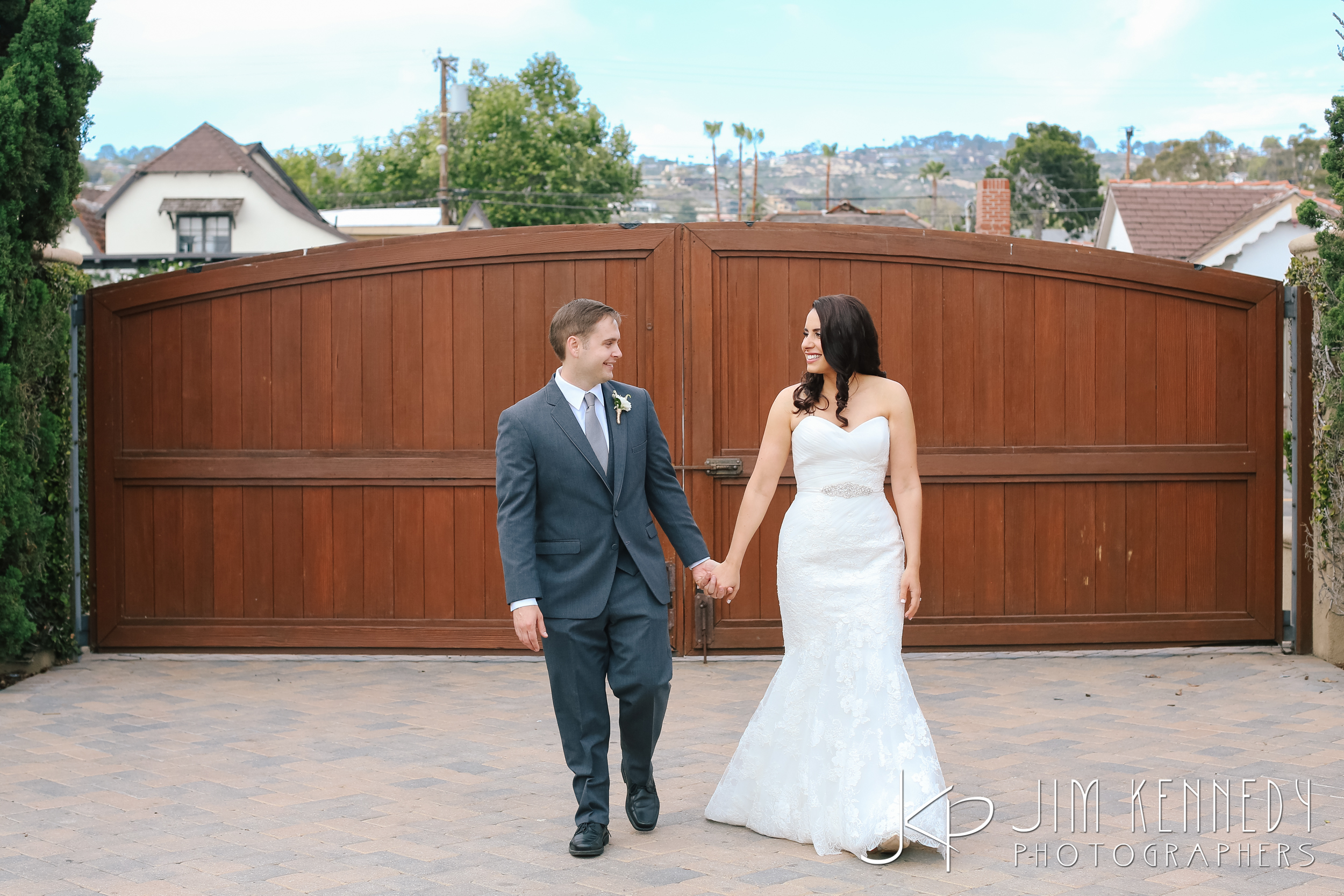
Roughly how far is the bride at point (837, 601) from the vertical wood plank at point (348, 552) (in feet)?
11.5

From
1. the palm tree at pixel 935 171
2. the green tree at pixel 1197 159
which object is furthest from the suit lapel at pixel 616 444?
the green tree at pixel 1197 159

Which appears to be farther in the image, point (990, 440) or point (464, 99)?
point (464, 99)

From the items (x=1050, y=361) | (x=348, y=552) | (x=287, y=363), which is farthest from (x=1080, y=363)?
(x=287, y=363)

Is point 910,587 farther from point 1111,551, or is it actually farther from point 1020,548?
point 1111,551

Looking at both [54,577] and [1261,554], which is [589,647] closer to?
[54,577]

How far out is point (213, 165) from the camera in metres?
42.1

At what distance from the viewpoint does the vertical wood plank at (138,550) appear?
7.30 meters

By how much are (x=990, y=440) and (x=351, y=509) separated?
3682mm

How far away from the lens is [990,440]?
7.12 meters

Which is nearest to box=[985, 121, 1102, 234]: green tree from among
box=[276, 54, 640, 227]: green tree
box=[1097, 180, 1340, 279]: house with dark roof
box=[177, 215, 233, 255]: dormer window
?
box=[276, 54, 640, 227]: green tree

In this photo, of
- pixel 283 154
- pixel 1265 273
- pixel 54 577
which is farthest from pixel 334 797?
pixel 283 154

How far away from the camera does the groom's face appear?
420 centimetres

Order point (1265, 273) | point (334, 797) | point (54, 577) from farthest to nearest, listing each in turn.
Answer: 1. point (1265, 273)
2. point (54, 577)
3. point (334, 797)

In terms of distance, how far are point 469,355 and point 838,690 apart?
3.71 m
